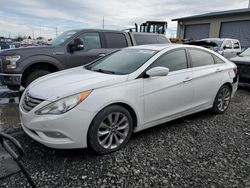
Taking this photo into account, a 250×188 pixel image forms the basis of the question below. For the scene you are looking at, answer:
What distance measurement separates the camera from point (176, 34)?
27.1 m

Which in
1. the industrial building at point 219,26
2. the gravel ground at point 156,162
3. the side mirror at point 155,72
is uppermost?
the industrial building at point 219,26

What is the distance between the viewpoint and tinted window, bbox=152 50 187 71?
3827 mm

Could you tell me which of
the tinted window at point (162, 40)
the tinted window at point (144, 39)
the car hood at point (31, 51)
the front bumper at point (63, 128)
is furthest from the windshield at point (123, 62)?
the tinted window at point (162, 40)

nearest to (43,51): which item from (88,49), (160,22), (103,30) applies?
(88,49)

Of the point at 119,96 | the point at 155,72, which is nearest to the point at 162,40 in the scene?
the point at 155,72

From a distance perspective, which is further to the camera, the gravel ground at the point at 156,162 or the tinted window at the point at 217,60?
the tinted window at the point at 217,60

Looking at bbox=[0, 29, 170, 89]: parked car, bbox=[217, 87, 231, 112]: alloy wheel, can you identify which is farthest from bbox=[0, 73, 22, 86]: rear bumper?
bbox=[217, 87, 231, 112]: alloy wheel

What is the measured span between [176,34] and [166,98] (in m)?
25.0

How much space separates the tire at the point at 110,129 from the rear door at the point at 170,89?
397mm

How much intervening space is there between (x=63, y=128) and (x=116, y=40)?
4.38 m

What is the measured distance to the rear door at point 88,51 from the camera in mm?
5902

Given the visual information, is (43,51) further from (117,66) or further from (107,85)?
(107,85)

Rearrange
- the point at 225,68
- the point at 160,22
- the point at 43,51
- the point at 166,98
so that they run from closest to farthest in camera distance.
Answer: the point at 166,98, the point at 225,68, the point at 43,51, the point at 160,22

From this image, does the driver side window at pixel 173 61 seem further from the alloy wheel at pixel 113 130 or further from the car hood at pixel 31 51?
the car hood at pixel 31 51
